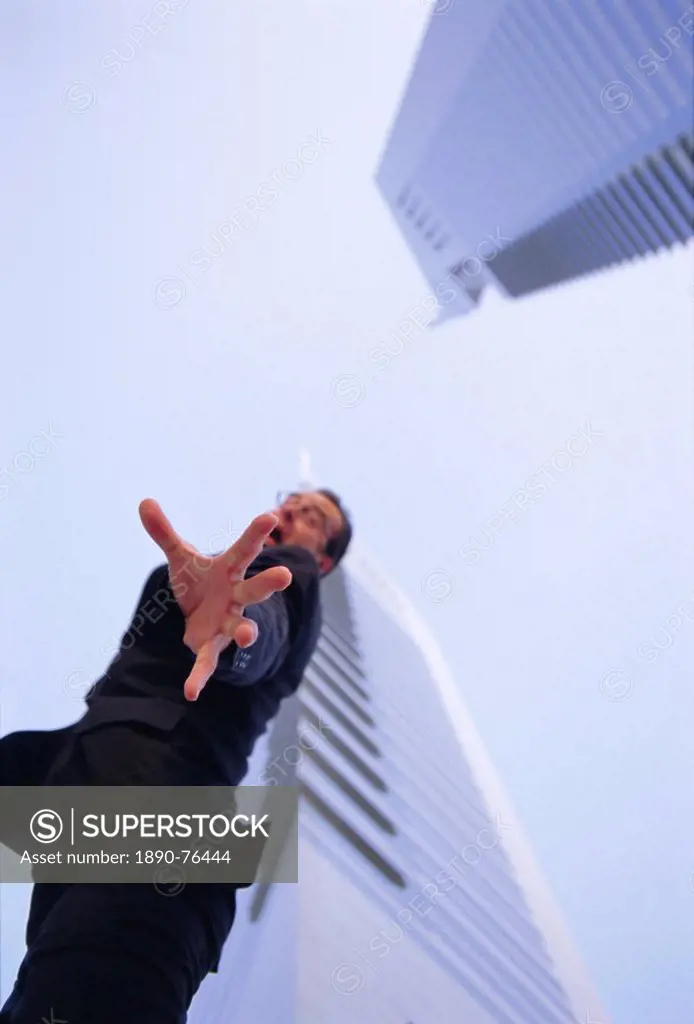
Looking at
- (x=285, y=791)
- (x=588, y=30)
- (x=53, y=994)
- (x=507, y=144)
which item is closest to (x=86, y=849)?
(x=53, y=994)

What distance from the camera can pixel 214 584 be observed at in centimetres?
157

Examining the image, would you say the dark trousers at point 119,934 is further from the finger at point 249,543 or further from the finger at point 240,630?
the finger at point 249,543

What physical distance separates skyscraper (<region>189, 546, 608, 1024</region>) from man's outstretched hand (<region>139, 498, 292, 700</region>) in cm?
88

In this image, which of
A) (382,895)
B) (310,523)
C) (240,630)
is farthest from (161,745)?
(310,523)

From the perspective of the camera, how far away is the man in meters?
1.41

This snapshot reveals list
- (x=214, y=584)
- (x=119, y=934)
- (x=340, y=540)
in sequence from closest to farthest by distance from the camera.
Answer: (x=119, y=934) → (x=214, y=584) → (x=340, y=540)

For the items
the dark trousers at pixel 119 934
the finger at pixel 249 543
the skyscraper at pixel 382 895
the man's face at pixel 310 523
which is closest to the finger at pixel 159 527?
the finger at pixel 249 543

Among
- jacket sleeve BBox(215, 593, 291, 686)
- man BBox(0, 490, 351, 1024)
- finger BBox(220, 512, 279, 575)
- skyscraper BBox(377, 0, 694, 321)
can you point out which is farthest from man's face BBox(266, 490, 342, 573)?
skyscraper BBox(377, 0, 694, 321)

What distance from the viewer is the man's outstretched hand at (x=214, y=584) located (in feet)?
4.87

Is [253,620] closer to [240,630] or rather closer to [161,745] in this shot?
[240,630]

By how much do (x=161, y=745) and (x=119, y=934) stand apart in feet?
1.35

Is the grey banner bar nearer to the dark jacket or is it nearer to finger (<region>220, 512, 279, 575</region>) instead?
the dark jacket

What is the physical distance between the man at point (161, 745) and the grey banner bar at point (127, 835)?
0.10ft

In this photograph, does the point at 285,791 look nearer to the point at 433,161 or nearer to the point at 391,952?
the point at 391,952
